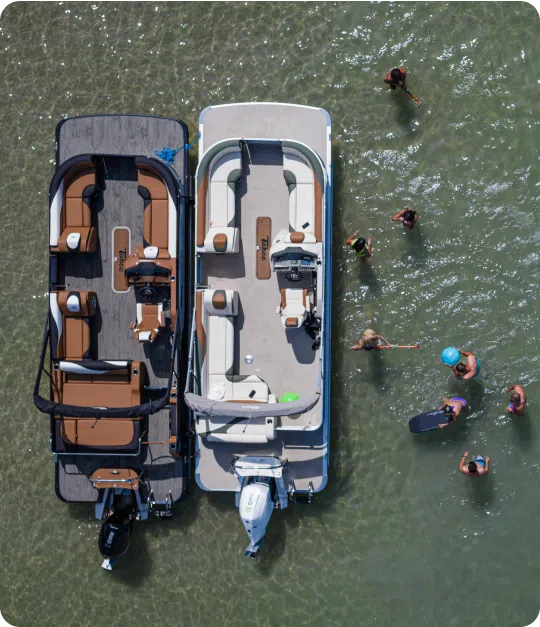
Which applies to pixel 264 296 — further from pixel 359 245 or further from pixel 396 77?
pixel 396 77

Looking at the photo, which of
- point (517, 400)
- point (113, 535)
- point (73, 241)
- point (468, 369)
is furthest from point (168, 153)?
point (517, 400)

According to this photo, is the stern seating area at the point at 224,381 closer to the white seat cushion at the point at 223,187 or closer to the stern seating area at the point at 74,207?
the white seat cushion at the point at 223,187

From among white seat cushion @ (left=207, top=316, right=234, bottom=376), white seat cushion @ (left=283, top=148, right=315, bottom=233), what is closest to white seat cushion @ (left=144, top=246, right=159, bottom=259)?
white seat cushion @ (left=207, top=316, right=234, bottom=376)

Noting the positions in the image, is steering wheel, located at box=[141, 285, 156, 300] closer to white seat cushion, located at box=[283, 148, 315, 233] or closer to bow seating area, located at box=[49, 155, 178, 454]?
bow seating area, located at box=[49, 155, 178, 454]

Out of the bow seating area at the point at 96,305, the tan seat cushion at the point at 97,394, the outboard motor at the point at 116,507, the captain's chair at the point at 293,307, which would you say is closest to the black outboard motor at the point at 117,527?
the outboard motor at the point at 116,507

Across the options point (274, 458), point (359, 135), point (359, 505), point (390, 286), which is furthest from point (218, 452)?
point (359, 135)

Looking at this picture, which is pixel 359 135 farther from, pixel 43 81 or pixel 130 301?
pixel 43 81
